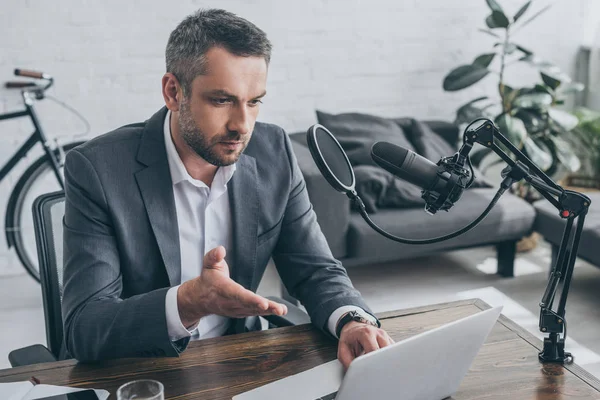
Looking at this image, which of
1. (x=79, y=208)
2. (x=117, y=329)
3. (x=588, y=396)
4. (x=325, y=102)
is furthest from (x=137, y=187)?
(x=325, y=102)

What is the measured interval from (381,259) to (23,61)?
5.97ft

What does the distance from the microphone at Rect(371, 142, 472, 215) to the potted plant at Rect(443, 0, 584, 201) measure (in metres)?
2.40

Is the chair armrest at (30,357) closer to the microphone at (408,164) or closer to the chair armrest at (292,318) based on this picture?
the chair armrest at (292,318)

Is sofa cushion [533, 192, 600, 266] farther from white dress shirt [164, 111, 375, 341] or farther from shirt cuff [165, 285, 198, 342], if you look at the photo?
shirt cuff [165, 285, 198, 342]

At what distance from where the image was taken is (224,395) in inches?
44.1

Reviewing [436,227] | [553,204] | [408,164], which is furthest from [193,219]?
[436,227]

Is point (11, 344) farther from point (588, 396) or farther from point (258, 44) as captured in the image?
point (588, 396)

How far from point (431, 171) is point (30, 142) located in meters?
2.51

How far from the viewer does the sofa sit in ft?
9.87

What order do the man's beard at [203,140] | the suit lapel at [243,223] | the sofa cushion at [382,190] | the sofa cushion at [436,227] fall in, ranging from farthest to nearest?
the sofa cushion at [382,190] < the sofa cushion at [436,227] < the suit lapel at [243,223] < the man's beard at [203,140]

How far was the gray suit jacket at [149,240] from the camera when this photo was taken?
1.24 m

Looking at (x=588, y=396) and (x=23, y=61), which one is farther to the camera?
(x=23, y=61)

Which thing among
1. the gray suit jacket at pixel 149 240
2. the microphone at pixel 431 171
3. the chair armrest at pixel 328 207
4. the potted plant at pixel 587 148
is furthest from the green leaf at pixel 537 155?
the microphone at pixel 431 171

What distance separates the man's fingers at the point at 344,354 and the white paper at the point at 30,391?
15.4 inches
